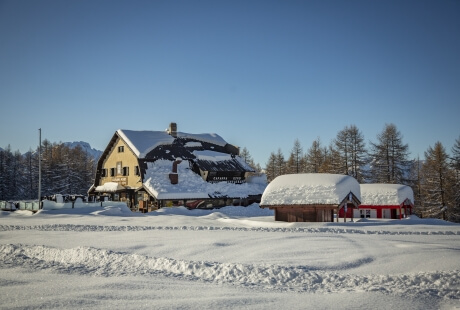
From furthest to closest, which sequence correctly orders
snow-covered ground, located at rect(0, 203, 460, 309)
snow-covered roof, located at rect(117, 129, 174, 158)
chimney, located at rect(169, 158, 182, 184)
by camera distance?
1. snow-covered roof, located at rect(117, 129, 174, 158)
2. chimney, located at rect(169, 158, 182, 184)
3. snow-covered ground, located at rect(0, 203, 460, 309)

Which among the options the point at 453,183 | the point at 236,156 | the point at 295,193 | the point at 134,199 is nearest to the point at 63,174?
the point at 134,199

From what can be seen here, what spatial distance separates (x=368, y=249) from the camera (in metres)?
14.5

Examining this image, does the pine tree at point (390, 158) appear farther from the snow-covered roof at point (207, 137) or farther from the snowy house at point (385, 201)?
the snow-covered roof at point (207, 137)

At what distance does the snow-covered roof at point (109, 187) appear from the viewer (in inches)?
1710

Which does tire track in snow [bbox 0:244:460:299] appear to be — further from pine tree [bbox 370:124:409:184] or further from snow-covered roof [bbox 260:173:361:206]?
pine tree [bbox 370:124:409:184]

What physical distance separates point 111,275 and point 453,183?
131ft

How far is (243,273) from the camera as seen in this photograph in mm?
10867

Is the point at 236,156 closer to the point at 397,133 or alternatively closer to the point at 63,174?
the point at 397,133

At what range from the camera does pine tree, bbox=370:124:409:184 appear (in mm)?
47094

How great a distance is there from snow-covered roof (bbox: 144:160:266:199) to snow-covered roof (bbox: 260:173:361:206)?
11886 millimetres

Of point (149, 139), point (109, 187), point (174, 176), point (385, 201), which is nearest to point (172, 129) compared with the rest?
point (149, 139)

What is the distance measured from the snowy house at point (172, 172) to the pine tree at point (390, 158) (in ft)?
46.3

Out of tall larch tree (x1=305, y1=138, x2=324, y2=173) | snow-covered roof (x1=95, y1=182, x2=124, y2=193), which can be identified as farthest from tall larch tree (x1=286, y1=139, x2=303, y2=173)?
snow-covered roof (x1=95, y1=182, x2=124, y2=193)

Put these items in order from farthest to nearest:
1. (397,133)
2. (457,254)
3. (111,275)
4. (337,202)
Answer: (397,133)
(337,202)
(457,254)
(111,275)
